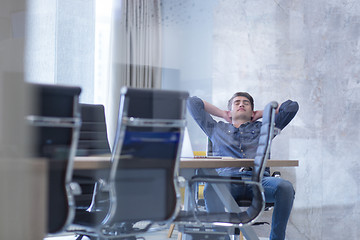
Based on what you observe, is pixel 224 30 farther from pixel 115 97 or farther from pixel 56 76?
pixel 56 76

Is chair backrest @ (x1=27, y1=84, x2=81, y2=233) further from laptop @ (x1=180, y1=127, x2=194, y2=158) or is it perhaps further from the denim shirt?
the denim shirt

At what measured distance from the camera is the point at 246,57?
3404 mm

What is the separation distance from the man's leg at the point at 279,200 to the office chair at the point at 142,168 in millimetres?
813

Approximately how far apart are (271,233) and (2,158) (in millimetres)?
1952

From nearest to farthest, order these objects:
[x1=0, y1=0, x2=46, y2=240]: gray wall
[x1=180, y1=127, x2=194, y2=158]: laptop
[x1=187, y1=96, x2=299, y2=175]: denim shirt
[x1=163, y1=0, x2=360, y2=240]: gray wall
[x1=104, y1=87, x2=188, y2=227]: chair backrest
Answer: [x1=0, y1=0, x2=46, y2=240]: gray wall < [x1=104, y1=87, x2=188, y2=227]: chair backrest < [x1=180, y1=127, x2=194, y2=158]: laptop < [x1=187, y1=96, x2=299, y2=175]: denim shirt < [x1=163, y1=0, x2=360, y2=240]: gray wall

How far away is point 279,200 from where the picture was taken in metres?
3.30

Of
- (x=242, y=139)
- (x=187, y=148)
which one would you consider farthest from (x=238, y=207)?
(x=187, y=148)

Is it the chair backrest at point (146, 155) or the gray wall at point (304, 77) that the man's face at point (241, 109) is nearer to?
the gray wall at point (304, 77)

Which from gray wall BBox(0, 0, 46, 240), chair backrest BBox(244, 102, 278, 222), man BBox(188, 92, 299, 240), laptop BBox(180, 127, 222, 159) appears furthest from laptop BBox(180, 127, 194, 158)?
gray wall BBox(0, 0, 46, 240)

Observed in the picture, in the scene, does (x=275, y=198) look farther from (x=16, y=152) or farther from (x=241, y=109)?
(x=16, y=152)

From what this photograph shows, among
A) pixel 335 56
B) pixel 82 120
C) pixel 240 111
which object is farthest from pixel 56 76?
pixel 335 56

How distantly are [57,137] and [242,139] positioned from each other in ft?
4.65

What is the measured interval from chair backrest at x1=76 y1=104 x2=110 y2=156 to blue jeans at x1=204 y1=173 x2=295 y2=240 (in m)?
0.91

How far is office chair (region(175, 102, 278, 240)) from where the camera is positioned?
2947mm
